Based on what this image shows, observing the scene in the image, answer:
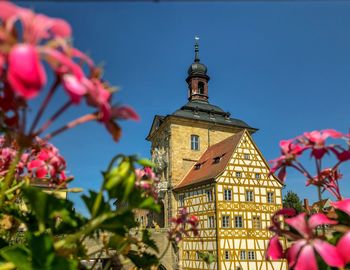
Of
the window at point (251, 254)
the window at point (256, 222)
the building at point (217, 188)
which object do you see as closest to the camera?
the window at point (251, 254)

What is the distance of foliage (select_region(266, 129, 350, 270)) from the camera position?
2.97ft

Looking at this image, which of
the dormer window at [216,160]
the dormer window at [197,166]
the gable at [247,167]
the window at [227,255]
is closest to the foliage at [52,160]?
the window at [227,255]

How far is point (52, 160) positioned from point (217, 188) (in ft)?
69.6

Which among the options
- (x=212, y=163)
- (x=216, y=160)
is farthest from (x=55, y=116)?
(x=212, y=163)

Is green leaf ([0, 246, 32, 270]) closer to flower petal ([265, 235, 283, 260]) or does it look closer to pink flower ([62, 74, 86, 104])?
pink flower ([62, 74, 86, 104])

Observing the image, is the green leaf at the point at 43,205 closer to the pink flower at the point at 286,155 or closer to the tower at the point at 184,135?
the pink flower at the point at 286,155

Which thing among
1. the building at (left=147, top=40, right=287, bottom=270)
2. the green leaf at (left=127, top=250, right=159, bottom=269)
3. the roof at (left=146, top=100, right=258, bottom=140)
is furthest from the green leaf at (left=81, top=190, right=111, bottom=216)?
the roof at (left=146, top=100, right=258, bottom=140)

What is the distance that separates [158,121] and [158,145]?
7.71 ft

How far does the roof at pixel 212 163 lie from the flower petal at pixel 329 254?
2150 centimetres

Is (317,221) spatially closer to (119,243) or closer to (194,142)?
(119,243)

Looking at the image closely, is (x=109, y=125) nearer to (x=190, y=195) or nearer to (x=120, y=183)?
(x=120, y=183)

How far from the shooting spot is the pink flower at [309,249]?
34.8 inches

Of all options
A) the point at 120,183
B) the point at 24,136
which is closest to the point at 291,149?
the point at 120,183

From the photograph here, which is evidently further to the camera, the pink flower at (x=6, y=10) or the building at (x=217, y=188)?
the building at (x=217, y=188)
